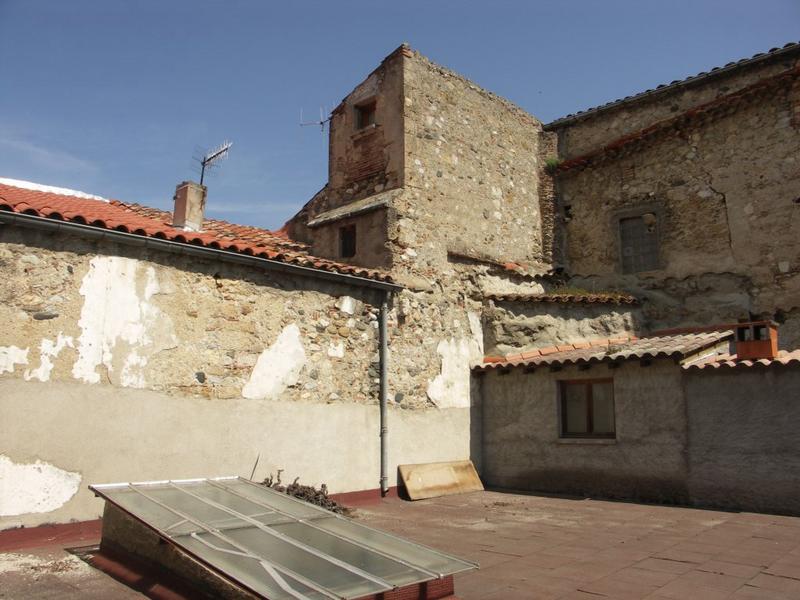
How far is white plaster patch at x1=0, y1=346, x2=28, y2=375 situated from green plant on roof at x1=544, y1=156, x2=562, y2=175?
11634 mm

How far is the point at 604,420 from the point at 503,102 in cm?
754

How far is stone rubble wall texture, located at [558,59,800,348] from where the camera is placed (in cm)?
1172

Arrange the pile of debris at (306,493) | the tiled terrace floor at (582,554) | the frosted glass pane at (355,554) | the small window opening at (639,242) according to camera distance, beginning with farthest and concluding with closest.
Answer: the small window opening at (639,242)
the pile of debris at (306,493)
the tiled terrace floor at (582,554)
the frosted glass pane at (355,554)

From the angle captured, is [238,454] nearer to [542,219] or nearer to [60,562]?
[60,562]

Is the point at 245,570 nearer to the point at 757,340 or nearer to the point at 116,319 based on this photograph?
the point at 116,319

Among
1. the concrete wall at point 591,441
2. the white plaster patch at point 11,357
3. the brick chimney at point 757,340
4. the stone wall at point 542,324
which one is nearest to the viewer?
the white plaster patch at point 11,357

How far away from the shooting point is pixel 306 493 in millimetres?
8398

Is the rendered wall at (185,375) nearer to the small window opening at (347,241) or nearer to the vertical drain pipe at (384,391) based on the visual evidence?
the vertical drain pipe at (384,391)

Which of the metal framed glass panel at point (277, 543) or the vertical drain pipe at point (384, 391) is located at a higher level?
the vertical drain pipe at point (384, 391)

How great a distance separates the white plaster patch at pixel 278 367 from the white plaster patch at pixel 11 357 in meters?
2.67

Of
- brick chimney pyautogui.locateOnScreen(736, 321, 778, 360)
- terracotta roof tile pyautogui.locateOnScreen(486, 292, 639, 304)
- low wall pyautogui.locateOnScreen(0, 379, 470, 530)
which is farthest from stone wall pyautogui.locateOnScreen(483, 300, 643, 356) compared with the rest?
brick chimney pyautogui.locateOnScreen(736, 321, 778, 360)

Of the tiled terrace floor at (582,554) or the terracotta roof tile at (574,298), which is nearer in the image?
the tiled terrace floor at (582,554)

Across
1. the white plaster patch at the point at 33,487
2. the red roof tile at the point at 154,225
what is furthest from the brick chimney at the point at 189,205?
the white plaster patch at the point at 33,487

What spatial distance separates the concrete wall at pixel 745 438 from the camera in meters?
8.21
